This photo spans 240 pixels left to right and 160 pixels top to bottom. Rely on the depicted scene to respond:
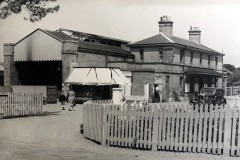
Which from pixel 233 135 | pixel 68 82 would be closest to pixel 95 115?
pixel 233 135

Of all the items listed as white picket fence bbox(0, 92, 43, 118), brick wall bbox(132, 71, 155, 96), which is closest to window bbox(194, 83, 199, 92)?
brick wall bbox(132, 71, 155, 96)

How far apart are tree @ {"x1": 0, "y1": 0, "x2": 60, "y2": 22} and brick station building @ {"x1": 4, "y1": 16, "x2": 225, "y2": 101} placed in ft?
36.6

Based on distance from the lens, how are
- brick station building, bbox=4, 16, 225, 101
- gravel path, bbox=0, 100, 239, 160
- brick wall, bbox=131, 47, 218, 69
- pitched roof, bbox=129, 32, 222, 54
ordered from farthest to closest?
pitched roof, bbox=129, 32, 222, 54 → brick wall, bbox=131, 47, 218, 69 → brick station building, bbox=4, 16, 225, 101 → gravel path, bbox=0, 100, 239, 160

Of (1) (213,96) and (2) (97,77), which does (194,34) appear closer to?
(1) (213,96)

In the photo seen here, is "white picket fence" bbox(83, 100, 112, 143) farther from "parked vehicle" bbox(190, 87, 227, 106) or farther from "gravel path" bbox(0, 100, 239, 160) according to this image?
"parked vehicle" bbox(190, 87, 227, 106)

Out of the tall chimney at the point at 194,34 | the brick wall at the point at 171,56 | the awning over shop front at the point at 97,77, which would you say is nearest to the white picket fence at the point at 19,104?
the awning over shop front at the point at 97,77

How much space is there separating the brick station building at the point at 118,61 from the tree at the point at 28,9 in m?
11.1

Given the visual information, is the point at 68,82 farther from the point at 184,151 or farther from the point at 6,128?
the point at 184,151

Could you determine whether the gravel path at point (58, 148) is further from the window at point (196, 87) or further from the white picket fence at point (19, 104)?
the window at point (196, 87)

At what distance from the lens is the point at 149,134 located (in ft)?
26.0

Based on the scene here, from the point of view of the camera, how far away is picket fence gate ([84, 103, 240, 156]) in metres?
7.44

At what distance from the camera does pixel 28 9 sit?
12.3 metres

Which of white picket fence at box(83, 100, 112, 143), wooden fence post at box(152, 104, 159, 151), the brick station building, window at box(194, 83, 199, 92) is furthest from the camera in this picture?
window at box(194, 83, 199, 92)

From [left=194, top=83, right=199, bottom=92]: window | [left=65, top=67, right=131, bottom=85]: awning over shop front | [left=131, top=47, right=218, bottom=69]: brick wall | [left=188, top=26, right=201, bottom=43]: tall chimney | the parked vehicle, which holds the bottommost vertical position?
the parked vehicle
